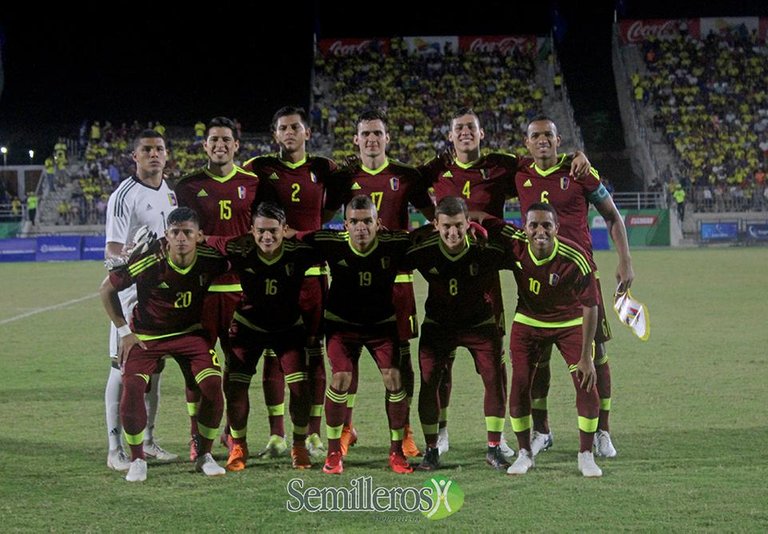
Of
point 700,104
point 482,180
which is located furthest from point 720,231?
point 482,180

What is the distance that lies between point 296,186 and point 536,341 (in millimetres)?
1963

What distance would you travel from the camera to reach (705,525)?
4.56m

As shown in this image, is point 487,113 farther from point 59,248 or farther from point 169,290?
point 169,290

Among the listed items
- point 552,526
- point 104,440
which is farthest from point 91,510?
point 552,526

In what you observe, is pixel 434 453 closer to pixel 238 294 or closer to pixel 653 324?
pixel 238 294

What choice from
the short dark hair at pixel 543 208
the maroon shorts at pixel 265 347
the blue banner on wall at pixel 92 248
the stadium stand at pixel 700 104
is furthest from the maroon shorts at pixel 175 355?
the stadium stand at pixel 700 104

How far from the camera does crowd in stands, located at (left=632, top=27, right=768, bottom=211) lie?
3061 centimetres

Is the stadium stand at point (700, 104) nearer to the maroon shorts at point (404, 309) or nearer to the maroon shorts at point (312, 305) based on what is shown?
the maroon shorts at point (404, 309)

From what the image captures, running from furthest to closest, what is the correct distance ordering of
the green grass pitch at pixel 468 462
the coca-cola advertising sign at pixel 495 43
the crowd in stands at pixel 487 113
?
the coca-cola advertising sign at pixel 495 43
the crowd in stands at pixel 487 113
the green grass pitch at pixel 468 462

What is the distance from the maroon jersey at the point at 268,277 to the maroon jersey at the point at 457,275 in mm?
718

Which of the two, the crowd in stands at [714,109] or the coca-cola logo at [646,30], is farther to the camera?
the coca-cola logo at [646,30]

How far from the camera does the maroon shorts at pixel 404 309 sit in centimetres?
647

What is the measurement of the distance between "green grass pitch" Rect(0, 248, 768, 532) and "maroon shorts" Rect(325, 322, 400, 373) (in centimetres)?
64

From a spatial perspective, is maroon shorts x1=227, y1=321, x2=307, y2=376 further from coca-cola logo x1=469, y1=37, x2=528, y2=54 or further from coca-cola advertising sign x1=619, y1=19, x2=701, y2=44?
coca-cola advertising sign x1=619, y1=19, x2=701, y2=44
